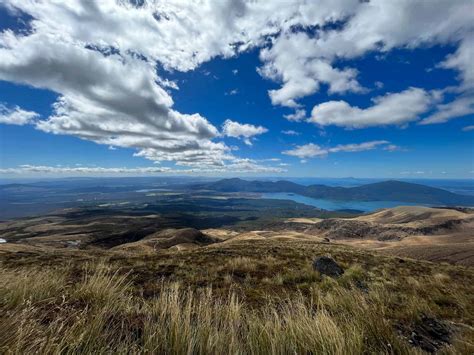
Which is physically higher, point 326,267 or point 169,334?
point 169,334

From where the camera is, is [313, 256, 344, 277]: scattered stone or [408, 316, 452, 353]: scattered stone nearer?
[408, 316, 452, 353]: scattered stone

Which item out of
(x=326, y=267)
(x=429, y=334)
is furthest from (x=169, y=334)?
(x=326, y=267)

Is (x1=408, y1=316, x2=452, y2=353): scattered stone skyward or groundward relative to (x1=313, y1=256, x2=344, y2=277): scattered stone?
skyward

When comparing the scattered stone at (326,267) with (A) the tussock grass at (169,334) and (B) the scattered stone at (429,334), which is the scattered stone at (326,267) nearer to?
(B) the scattered stone at (429,334)

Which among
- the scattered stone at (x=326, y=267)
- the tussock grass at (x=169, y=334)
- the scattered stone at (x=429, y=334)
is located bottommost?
the scattered stone at (x=326, y=267)

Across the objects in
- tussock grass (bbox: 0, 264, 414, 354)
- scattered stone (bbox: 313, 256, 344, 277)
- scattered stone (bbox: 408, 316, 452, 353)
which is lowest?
scattered stone (bbox: 313, 256, 344, 277)

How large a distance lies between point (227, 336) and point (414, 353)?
6.05ft

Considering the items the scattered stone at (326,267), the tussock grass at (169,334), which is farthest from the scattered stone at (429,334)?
the scattered stone at (326,267)

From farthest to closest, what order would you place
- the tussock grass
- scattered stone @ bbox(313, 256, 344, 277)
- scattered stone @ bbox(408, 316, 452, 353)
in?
scattered stone @ bbox(313, 256, 344, 277)
scattered stone @ bbox(408, 316, 452, 353)
the tussock grass

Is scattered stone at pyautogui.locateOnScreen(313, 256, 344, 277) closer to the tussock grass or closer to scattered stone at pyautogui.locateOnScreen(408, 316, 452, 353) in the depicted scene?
scattered stone at pyautogui.locateOnScreen(408, 316, 452, 353)

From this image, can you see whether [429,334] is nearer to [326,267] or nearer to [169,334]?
[169,334]

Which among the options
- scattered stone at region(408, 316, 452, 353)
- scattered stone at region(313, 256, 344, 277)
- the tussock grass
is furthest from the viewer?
scattered stone at region(313, 256, 344, 277)

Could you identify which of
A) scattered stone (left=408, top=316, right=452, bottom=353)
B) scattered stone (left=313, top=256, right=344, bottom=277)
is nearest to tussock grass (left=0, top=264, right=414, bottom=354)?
scattered stone (left=408, top=316, right=452, bottom=353)

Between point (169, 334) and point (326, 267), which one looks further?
point (326, 267)
